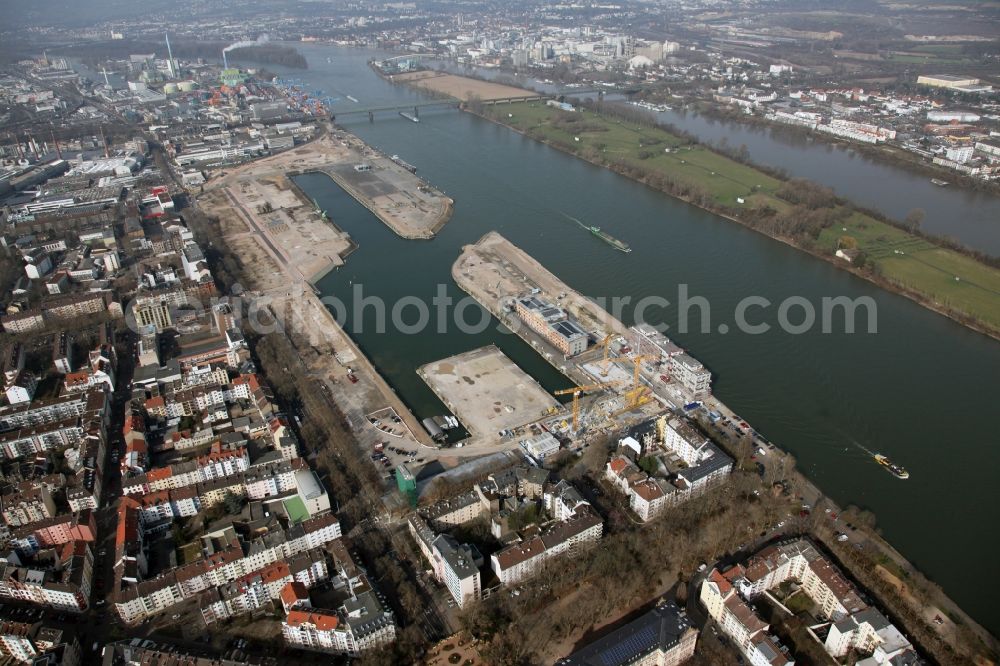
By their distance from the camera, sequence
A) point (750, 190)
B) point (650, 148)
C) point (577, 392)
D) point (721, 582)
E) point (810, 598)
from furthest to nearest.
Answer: point (650, 148) < point (750, 190) < point (577, 392) < point (810, 598) < point (721, 582)

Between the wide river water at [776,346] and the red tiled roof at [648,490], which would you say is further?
the wide river water at [776,346]

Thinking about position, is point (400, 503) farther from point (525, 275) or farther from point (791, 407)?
point (525, 275)

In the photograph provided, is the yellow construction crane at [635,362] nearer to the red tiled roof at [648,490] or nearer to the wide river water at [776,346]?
the wide river water at [776,346]

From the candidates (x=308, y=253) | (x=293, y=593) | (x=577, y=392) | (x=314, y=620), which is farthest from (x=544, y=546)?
(x=308, y=253)

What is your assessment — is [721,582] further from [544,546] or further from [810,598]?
[544,546]

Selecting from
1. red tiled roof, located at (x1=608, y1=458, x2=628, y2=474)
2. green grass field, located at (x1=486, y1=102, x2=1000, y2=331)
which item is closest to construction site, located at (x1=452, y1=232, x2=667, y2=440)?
red tiled roof, located at (x1=608, y1=458, x2=628, y2=474)

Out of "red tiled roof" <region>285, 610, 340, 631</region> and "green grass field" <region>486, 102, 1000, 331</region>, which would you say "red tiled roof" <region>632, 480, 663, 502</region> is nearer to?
"red tiled roof" <region>285, 610, 340, 631</region>

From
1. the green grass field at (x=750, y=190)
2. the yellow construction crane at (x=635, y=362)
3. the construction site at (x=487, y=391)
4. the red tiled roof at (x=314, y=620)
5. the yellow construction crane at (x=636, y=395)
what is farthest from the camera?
the green grass field at (x=750, y=190)

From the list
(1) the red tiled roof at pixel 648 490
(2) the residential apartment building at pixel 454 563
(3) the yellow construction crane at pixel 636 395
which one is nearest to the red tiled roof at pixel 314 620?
(2) the residential apartment building at pixel 454 563
